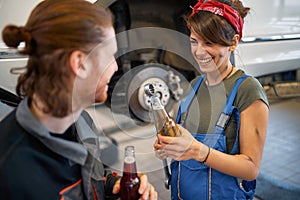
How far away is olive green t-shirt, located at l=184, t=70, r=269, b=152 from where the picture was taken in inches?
38.3

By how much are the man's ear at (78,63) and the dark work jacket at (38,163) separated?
0.44 ft

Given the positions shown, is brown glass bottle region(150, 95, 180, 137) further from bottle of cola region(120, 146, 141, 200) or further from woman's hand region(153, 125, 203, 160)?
bottle of cola region(120, 146, 141, 200)

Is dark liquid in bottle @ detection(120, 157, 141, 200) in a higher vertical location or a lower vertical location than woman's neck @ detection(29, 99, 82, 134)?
lower

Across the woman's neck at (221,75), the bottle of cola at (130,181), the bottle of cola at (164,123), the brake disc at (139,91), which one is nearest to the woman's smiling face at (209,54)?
the woman's neck at (221,75)

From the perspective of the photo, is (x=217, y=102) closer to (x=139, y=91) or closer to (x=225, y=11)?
(x=225, y=11)

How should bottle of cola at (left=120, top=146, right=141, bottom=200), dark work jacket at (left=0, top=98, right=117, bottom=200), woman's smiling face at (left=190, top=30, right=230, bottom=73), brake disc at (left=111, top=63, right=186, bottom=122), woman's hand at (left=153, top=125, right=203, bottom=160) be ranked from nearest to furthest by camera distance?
1. dark work jacket at (left=0, top=98, right=117, bottom=200)
2. bottle of cola at (left=120, top=146, right=141, bottom=200)
3. woman's hand at (left=153, top=125, right=203, bottom=160)
4. woman's smiling face at (left=190, top=30, right=230, bottom=73)
5. brake disc at (left=111, top=63, right=186, bottom=122)

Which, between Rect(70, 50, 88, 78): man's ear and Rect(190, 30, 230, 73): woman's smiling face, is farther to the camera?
Rect(190, 30, 230, 73): woman's smiling face

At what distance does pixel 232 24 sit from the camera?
3.24 feet

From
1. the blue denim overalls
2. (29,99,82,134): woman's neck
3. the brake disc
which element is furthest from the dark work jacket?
the brake disc

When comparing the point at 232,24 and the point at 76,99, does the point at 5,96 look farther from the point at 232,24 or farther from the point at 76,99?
the point at 232,24

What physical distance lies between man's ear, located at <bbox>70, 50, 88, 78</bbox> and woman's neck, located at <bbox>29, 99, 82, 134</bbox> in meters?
0.10

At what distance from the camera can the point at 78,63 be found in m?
0.64

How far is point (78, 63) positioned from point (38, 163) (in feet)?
0.74

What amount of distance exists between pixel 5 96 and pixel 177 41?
3.26 ft
